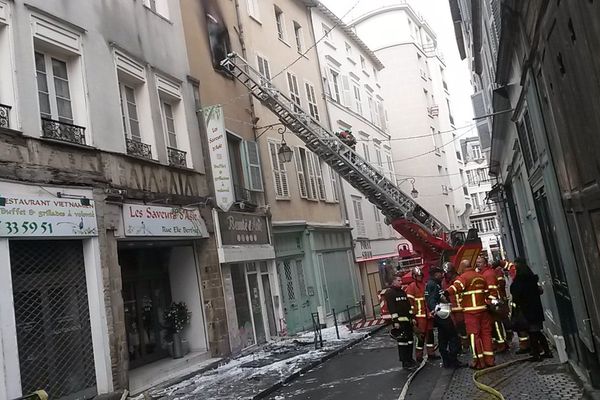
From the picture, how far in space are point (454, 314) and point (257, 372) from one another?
3.98 meters

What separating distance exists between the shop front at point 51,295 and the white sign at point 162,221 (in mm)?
989

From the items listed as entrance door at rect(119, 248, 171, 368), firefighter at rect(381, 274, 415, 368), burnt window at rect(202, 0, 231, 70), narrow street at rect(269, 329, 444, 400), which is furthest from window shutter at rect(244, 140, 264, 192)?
firefighter at rect(381, 274, 415, 368)

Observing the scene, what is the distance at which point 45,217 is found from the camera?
8.84m

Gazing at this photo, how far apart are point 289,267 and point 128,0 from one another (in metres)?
9.67

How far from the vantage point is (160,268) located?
13148mm

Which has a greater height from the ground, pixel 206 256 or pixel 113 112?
pixel 113 112

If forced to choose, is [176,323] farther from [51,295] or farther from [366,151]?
[366,151]

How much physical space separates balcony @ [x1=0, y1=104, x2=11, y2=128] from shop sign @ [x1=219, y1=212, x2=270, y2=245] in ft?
20.3

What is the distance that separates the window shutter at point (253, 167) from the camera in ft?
53.0

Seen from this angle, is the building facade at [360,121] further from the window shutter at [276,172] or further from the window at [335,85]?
the window shutter at [276,172]

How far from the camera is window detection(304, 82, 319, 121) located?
2230 centimetres

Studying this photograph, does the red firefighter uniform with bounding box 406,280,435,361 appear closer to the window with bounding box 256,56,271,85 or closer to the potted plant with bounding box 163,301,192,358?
the potted plant with bounding box 163,301,192,358

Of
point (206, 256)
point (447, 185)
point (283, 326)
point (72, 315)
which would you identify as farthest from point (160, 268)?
point (447, 185)

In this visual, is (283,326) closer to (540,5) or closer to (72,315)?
(72,315)
